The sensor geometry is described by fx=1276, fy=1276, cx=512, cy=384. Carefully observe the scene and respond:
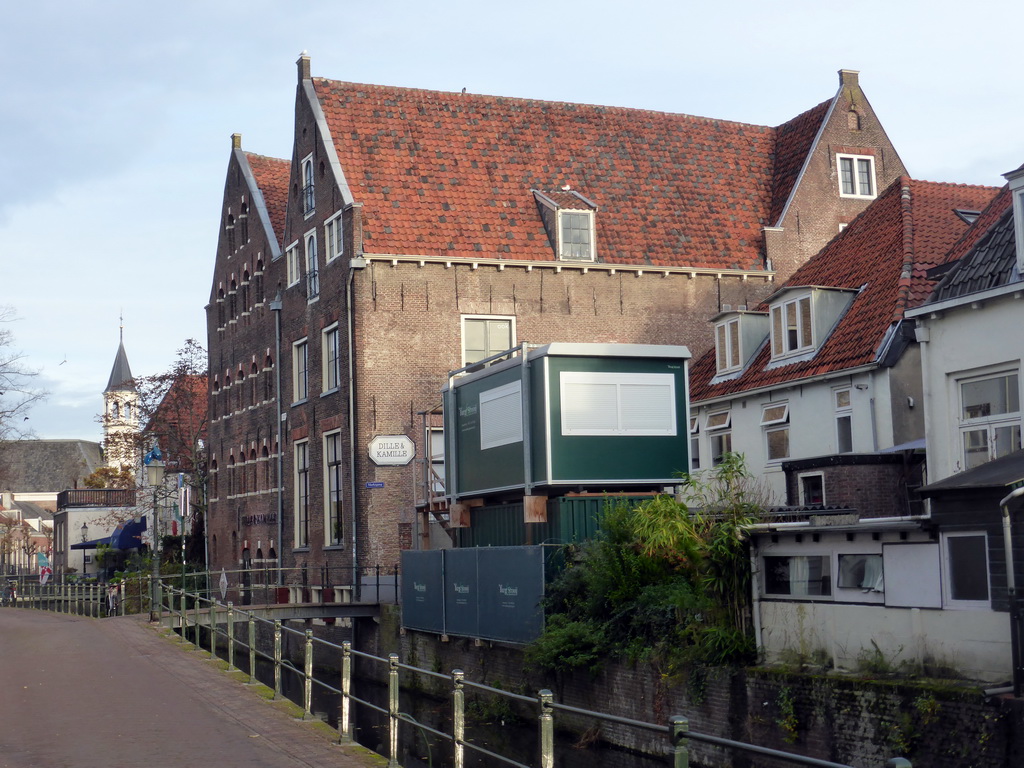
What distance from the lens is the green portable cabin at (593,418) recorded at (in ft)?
71.4

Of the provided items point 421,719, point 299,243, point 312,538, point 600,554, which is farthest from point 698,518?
point 299,243

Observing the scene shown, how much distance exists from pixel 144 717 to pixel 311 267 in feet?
68.4

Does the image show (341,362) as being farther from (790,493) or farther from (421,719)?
(790,493)

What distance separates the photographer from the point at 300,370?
35781 mm

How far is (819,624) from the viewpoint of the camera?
52.4ft

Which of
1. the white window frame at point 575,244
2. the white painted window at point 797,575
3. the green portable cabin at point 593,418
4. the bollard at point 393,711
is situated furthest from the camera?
the white window frame at point 575,244

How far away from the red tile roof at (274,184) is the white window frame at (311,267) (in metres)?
4.83

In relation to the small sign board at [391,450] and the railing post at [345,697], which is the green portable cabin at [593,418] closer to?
the small sign board at [391,450]

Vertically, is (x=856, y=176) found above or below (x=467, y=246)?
above

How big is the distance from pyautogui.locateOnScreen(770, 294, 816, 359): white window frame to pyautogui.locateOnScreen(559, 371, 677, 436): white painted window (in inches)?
174

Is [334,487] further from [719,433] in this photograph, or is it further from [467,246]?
[719,433]

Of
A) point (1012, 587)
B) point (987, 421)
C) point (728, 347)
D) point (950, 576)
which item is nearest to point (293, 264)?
Answer: point (728, 347)

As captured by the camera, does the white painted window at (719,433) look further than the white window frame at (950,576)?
Yes

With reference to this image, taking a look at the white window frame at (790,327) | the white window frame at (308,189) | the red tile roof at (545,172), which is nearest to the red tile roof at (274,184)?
the white window frame at (308,189)
